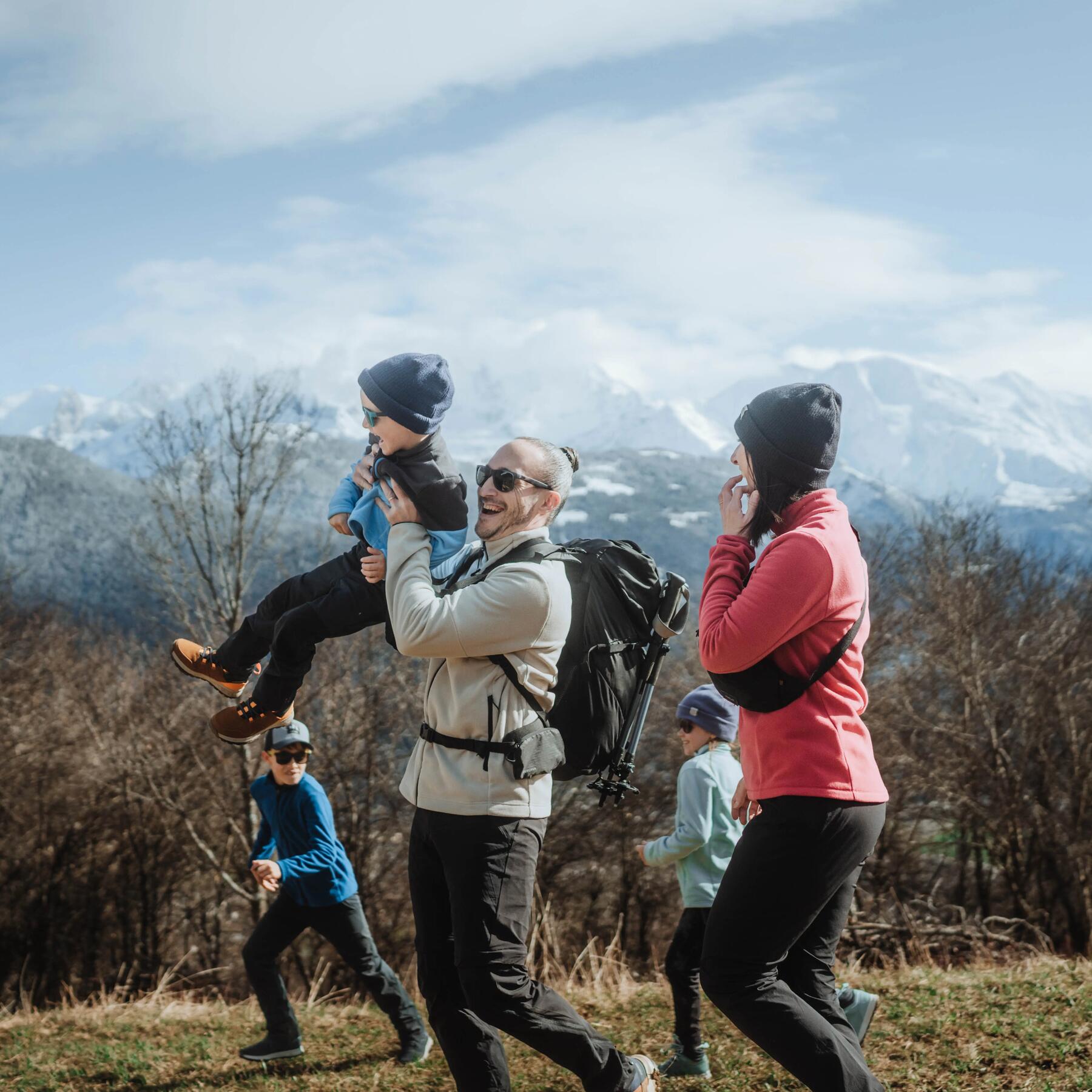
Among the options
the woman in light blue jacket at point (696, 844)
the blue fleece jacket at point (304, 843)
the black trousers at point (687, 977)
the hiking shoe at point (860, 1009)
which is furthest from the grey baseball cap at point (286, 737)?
the hiking shoe at point (860, 1009)

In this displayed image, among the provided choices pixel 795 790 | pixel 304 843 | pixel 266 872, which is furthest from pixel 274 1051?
pixel 795 790

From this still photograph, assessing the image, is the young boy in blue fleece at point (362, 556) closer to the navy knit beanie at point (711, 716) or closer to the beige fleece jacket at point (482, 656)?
the beige fleece jacket at point (482, 656)

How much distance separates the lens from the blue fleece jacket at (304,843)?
14.7 feet

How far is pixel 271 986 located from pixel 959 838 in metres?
20.7

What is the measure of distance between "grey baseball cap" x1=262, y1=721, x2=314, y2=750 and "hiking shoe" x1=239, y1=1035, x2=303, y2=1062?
50.2 inches

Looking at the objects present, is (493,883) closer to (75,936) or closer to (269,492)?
(269,492)

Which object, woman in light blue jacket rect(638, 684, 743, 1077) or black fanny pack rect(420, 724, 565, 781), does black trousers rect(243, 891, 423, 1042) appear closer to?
woman in light blue jacket rect(638, 684, 743, 1077)

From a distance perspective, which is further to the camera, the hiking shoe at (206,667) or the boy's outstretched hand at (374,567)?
the hiking shoe at (206,667)

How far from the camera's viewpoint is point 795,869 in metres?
2.34

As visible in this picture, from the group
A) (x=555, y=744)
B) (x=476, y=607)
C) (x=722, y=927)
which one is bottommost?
(x=722, y=927)

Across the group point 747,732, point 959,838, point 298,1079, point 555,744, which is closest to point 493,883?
point 555,744

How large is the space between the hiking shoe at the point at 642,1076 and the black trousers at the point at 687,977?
101cm

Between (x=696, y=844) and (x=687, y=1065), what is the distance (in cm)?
83

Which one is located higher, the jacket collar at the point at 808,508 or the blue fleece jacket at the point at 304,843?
the jacket collar at the point at 808,508
